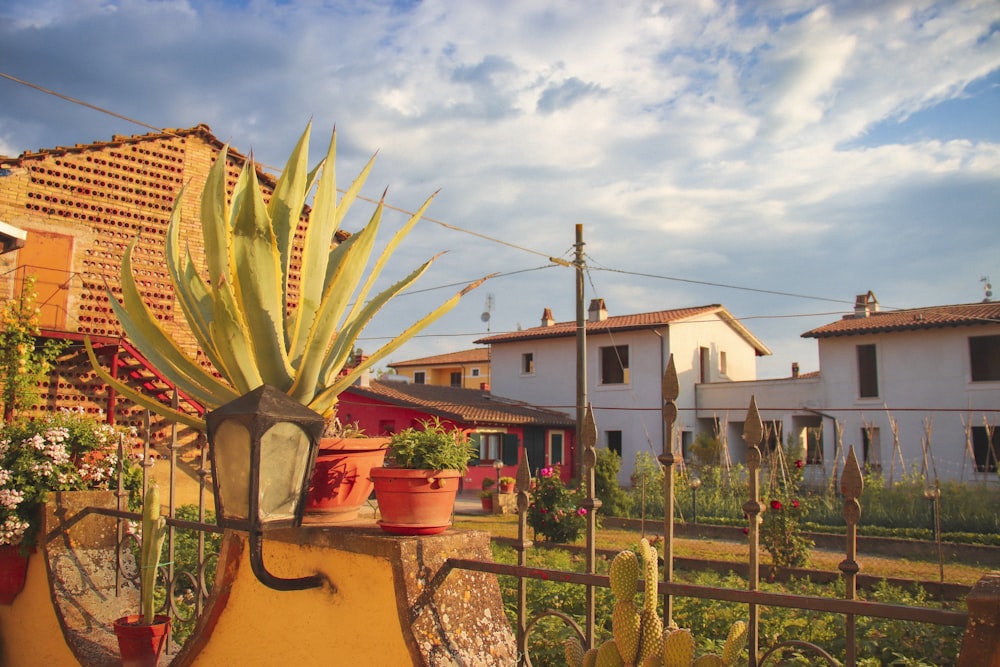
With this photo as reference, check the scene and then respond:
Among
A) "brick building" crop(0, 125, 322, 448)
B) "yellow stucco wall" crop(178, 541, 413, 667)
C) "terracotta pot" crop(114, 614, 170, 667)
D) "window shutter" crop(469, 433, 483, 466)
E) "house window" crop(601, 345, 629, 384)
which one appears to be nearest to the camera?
"yellow stucco wall" crop(178, 541, 413, 667)

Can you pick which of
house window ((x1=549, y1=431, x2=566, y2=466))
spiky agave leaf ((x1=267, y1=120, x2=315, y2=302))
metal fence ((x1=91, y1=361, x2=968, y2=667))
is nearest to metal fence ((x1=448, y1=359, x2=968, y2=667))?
metal fence ((x1=91, y1=361, x2=968, y2=667))

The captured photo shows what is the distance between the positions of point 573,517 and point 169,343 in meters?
9.77

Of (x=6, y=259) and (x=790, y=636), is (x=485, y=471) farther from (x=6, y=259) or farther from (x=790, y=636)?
(x=790, y=636)

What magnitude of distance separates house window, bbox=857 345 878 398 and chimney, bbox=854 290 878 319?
2.03 m

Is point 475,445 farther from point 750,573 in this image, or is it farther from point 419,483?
point 750,573

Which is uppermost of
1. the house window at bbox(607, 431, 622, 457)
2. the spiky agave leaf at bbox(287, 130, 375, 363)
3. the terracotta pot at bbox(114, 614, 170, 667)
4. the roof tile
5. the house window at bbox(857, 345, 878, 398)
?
the roof tile

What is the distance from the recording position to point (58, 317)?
13797 mm

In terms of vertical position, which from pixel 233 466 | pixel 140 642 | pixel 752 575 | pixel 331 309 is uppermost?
pixel 331 309

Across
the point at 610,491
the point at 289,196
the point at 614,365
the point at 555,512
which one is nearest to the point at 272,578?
the point at 289,196

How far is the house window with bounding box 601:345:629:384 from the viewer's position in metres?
28.4

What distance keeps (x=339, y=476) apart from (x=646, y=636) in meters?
1.44

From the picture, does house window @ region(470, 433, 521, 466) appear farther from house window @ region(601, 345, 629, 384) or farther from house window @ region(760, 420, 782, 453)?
house window @ region(760, 420, 782, 453)

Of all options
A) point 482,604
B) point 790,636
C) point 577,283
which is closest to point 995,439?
point 577,283

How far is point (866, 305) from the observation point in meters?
26.3
